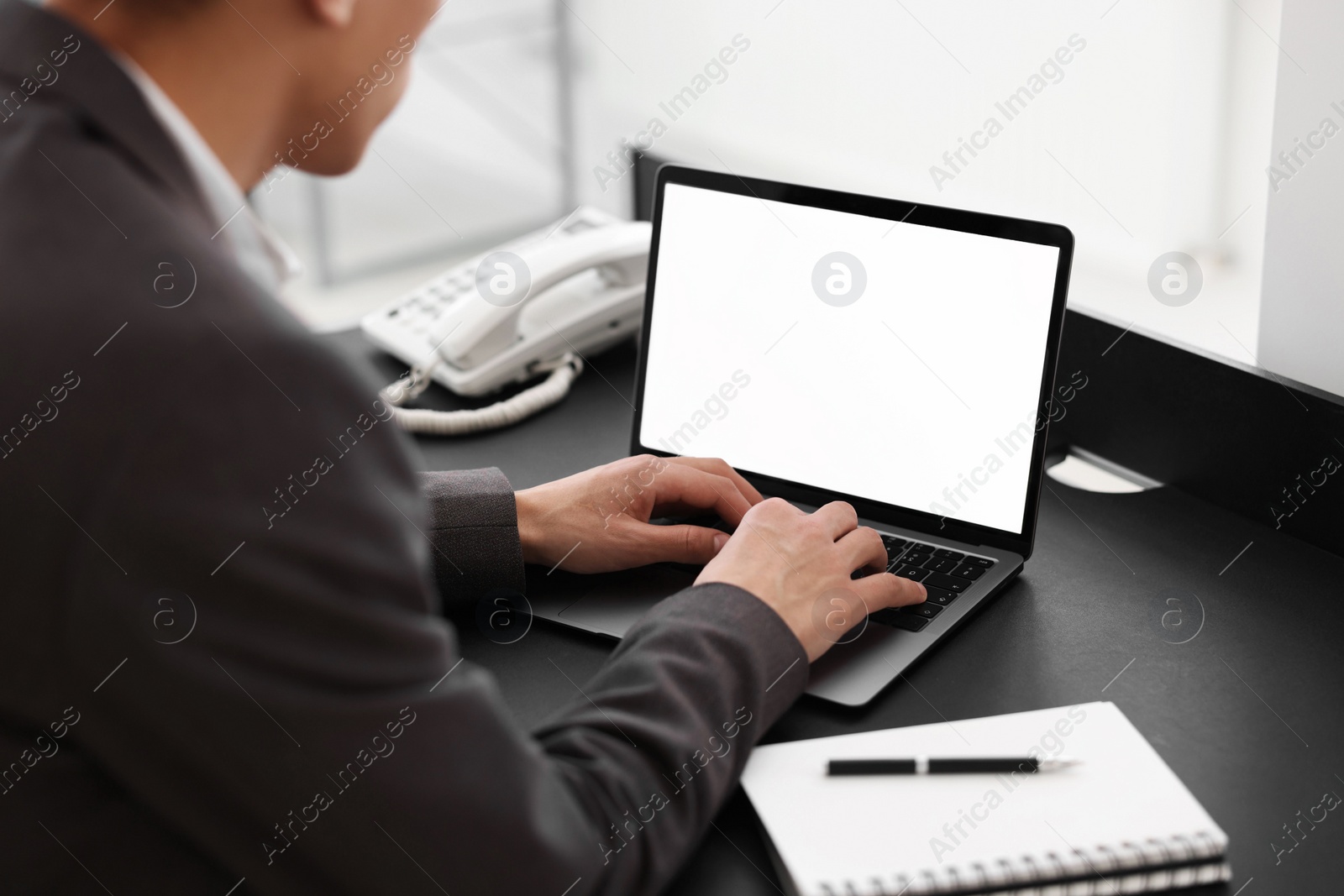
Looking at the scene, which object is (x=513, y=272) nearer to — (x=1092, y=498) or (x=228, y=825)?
(x=1092, y=498)

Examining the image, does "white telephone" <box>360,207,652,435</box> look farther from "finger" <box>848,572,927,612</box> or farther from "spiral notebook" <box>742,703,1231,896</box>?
"spiral notebook" <box>742,703,1231,896</box>

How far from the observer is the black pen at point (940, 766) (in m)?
0.72

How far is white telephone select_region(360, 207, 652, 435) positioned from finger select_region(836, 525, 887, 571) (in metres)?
0.50

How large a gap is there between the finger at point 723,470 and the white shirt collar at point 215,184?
16.8 inches

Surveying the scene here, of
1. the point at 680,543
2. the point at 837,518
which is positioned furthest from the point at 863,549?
the point at 680,543

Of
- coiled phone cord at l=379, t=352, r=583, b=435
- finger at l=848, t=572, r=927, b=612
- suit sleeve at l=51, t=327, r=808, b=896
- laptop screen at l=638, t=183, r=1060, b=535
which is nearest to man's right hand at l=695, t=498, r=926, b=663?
A: finger at l=848, t=572, r=927, b=612

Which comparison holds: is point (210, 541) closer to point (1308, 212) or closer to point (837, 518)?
point (837, 518)

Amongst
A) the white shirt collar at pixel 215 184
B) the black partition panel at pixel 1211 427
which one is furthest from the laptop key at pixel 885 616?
the white shirt collar at pixel 215 184

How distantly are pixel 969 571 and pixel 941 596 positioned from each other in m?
0.05

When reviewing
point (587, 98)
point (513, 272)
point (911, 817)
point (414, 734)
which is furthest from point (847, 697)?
point (587, 98)

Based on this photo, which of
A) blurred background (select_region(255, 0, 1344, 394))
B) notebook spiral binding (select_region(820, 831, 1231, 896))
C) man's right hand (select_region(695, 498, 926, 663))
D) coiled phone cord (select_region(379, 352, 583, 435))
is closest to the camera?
notebook spiral binding (select_region(820, 831, 1231, 896))

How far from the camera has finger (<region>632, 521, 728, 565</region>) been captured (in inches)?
37.4

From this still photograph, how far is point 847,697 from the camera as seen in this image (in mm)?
806

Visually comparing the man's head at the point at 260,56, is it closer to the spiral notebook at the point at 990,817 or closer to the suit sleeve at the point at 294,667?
the suit sleeve at the point at 294,667
